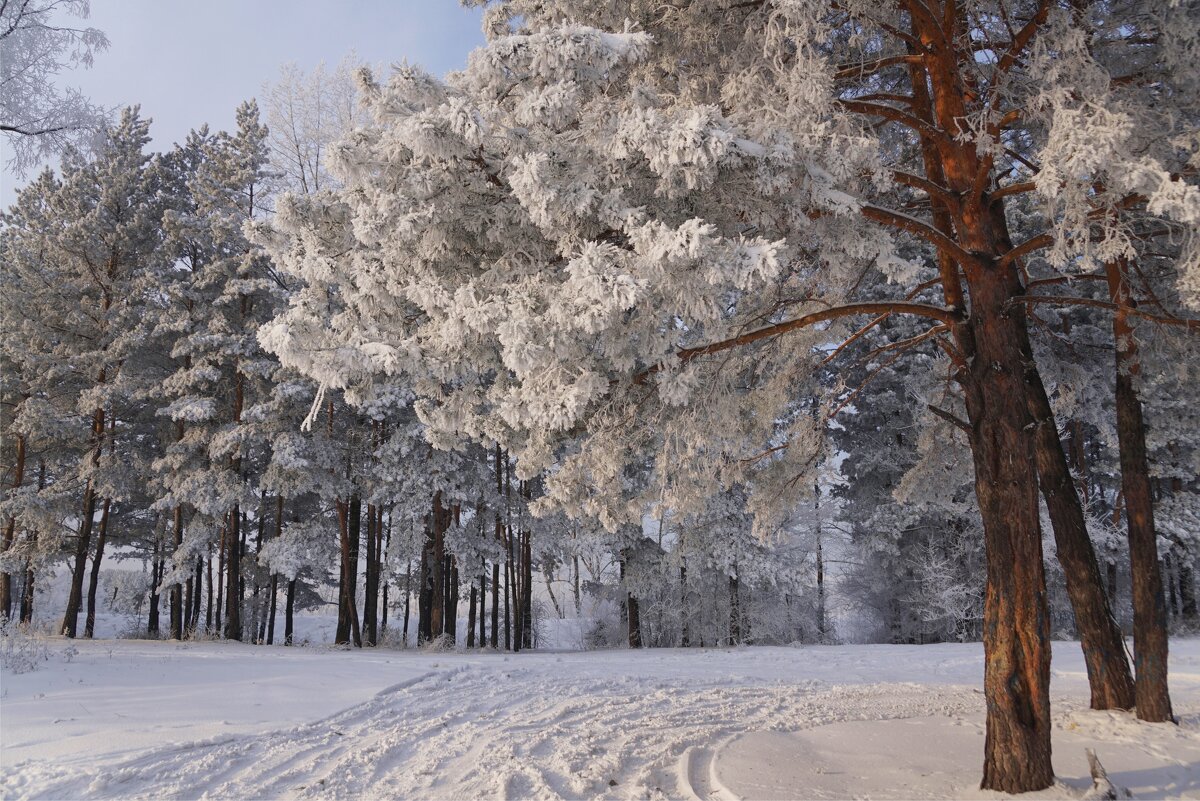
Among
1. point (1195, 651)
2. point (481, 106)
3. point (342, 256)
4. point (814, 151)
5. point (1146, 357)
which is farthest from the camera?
point (1195, 651)

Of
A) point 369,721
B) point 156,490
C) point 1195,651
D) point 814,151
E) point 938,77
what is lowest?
point 1195,651

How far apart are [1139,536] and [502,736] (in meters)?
6.77

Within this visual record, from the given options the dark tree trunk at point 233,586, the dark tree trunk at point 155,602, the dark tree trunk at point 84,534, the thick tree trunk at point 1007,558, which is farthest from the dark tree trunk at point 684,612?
the thick tree trunk at point 1007,558

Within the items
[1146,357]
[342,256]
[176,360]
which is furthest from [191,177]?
[1146,357]

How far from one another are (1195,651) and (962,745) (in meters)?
12.6

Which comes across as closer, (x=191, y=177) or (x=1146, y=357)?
(x=1146, y=357)

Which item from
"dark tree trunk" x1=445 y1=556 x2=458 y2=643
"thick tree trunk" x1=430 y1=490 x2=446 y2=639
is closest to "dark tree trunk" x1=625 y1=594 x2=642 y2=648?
"dark tree trunk" x1=445 y1=556 x2=458 y2=643

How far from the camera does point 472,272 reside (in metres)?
5.73

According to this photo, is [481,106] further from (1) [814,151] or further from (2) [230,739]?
(2) [230,739]

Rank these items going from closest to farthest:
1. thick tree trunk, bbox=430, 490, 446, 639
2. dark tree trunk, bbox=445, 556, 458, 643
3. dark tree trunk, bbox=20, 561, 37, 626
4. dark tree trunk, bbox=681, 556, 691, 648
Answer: dark tree trunk, bbox=20, 561, 37, 626 < thick tree trunk, bbox=430, 490, 446, 639 < dark tree trunk, bbox=445, 556, 458, 643 < dark tree trunk, bbox=681, 556, 691, 648

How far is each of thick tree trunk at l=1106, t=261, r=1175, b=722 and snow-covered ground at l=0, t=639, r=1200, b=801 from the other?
0.45 metres

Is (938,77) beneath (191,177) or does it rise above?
beneath

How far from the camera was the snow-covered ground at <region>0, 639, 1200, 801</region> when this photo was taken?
4.63 m

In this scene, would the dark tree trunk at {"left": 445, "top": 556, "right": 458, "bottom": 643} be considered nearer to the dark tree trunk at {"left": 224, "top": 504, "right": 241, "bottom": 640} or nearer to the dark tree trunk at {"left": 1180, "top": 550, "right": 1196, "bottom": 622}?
the dark tree trunk at {"left": 224, "top": 504, "right": 241, "bottom": 640}
